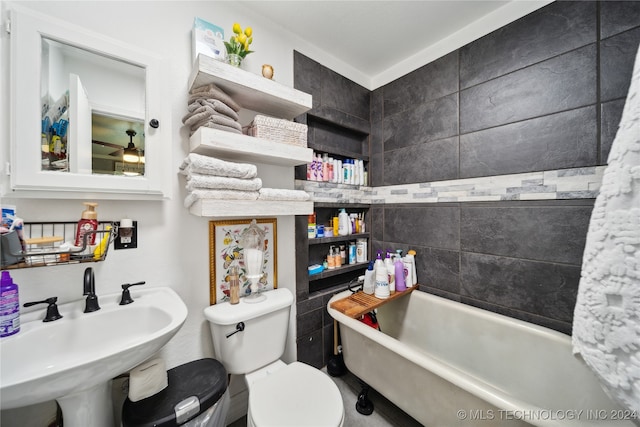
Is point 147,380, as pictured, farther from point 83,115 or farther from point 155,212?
point 83,115

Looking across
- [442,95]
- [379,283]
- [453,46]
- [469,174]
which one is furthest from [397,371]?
[453,46]

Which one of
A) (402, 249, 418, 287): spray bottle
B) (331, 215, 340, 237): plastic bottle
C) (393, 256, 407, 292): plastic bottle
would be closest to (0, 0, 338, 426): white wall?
(331, 215, 340, 237): plastic bottle

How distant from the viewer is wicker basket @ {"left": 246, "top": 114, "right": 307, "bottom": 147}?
1.24 meters

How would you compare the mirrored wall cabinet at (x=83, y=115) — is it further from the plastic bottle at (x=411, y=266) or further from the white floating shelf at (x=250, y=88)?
the plastic bottle at (x=411, y=266)

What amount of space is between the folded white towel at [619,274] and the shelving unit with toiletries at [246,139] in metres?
1.15

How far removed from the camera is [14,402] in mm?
559

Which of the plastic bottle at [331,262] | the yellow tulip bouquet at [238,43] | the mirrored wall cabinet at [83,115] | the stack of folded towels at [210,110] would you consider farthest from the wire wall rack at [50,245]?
the plastic bottle at [331,262]

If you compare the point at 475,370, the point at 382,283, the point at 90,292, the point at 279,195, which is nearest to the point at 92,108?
the point at 90,292

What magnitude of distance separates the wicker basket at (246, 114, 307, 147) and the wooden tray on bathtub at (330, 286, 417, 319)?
108cm

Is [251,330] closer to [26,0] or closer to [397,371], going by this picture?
[397,371]

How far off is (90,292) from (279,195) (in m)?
0.87

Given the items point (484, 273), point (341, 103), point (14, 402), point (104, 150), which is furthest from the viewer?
point (341, 103)

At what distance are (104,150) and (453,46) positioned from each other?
7.34 feet

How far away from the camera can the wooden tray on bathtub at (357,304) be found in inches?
55.9
